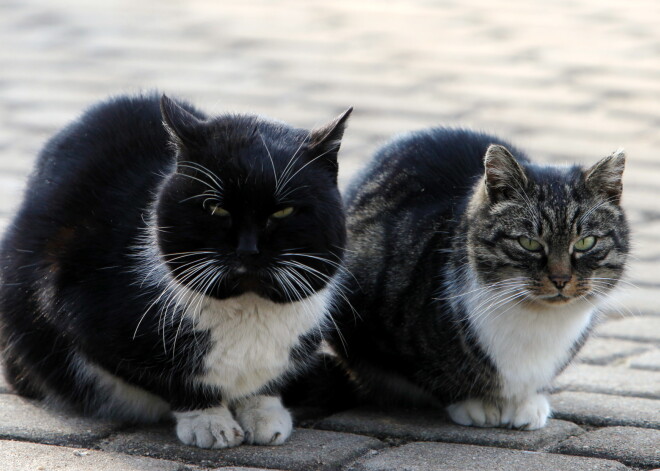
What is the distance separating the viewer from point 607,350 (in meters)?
3.74

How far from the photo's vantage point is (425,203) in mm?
3400

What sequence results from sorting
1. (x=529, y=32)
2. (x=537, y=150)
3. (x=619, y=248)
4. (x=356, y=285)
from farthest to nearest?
(x=529, y=32) → (x=537, y=150) → (x=356, y=285) → (x=619, y=248)

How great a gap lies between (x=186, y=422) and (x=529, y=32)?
5.69 m

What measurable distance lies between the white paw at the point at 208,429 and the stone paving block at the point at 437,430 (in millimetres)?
291

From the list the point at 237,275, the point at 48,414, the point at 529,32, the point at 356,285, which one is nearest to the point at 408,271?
the point at 356,285

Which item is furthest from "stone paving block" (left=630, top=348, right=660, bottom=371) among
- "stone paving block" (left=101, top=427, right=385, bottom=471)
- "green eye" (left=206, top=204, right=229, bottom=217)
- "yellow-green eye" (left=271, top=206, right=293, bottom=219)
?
"green eye" (left=206, top=204, right=229, bottom=217)

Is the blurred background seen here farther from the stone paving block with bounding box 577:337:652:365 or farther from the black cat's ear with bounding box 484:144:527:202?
the black cat's ear with bounding box 484:144:527:202

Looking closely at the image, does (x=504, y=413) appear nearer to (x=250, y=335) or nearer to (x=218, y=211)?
(x=250, y=335)

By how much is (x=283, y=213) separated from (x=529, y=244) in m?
0.74

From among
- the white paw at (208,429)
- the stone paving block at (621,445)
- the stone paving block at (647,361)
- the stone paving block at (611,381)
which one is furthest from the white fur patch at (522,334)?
the white paw at (208,429)

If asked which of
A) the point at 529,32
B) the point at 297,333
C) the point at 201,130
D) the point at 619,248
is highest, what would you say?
the point at 529,32

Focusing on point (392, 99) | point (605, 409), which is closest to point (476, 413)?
point (605, 409)

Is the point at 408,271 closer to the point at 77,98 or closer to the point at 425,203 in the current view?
the point at 425,203

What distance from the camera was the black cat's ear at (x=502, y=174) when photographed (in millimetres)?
3076
